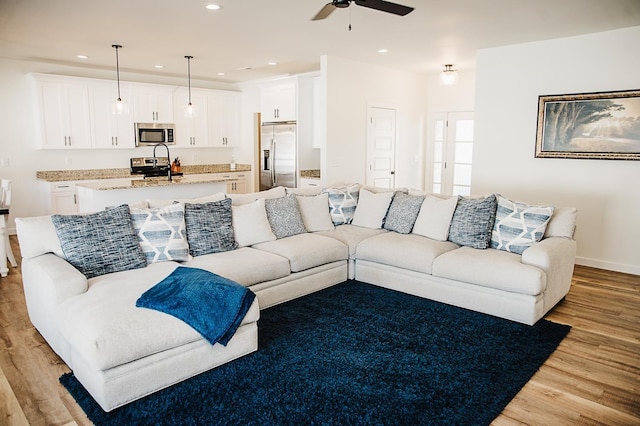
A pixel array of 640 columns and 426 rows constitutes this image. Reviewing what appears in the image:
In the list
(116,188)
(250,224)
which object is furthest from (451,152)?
(116,188)

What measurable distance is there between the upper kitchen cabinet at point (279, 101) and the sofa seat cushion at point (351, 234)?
310 cm

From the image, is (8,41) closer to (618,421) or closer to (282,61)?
(282,61)

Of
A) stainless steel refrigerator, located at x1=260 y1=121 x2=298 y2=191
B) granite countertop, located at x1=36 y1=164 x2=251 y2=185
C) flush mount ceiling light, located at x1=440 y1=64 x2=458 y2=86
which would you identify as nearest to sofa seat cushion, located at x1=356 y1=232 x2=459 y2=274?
stainless steel refrigerator, located at x1=260 y1=121 x2=298 y2=191

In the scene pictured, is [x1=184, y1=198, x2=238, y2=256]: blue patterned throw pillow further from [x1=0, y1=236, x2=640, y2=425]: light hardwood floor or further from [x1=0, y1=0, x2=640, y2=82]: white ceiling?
[x1=0, y1=0, x2=640, y2=82]: white ceiling

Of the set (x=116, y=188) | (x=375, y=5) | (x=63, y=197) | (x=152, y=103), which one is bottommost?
(x=63, y=197)

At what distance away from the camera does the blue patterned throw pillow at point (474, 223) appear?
4316mm

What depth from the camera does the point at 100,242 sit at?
3428 mm

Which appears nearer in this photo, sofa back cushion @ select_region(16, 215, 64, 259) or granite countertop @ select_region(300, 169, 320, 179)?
sofa back cushion @ select_region(16, 215, 64, 259)

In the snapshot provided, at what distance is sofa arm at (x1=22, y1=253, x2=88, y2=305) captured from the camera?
2.94 m

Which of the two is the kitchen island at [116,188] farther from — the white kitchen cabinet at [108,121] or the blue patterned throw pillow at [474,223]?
the blue patterned throw pillow at [474,223]

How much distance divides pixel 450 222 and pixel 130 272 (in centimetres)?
298

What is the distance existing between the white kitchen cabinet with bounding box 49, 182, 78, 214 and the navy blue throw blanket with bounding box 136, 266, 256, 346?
5.08 meters

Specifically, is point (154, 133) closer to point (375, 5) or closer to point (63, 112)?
point (63, 112)

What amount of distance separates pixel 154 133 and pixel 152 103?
53 cm
